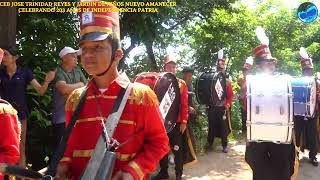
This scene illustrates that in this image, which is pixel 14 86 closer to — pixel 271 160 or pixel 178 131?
pixel 178 131

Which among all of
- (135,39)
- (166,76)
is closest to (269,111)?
(166,76)

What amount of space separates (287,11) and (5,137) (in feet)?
48.7

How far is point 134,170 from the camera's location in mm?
2020

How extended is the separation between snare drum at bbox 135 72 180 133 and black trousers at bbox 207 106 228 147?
3045mm

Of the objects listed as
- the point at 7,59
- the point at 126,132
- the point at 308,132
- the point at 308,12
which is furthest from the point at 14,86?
the point at 308,12

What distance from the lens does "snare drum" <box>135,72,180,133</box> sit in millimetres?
5316

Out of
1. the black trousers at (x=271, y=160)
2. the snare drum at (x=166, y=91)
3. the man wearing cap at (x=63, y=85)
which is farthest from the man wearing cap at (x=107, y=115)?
the man wearing cap at (x=63, y=85)

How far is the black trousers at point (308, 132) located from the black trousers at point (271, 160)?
10.3ft

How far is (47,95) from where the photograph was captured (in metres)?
6.20

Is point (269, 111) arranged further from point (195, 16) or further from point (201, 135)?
point (195, 16)

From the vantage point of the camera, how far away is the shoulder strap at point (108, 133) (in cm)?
182

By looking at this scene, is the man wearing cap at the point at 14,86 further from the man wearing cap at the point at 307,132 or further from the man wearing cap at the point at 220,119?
the man wearing cap at the point at 307,132

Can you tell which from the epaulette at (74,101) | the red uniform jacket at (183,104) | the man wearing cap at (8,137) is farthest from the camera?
the red uniform jacket at (183,104)

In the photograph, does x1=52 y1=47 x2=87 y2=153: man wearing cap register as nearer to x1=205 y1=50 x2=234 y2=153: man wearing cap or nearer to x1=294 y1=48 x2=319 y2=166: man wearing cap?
x1=205 y1=50 x2=234 y2=153: man wearing cap
